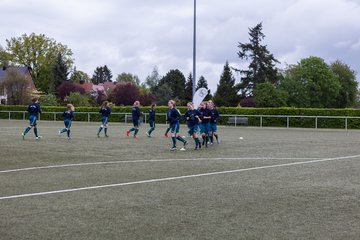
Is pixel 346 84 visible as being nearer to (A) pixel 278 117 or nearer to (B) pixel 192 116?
(A) pixel 278 117

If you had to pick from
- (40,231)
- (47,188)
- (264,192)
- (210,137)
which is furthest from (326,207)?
(210,137)

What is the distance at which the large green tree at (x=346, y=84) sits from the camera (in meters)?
93.8

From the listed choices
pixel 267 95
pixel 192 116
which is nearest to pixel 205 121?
pixel 192 116

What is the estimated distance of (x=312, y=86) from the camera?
282ft

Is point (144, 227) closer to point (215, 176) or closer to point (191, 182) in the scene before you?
point (191, 182)

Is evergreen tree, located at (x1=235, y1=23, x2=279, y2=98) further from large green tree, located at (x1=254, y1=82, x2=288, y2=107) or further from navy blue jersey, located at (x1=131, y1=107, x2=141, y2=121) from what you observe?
navy blue jersey, located at (x1=131, y1=107, x2=141, y2=121)

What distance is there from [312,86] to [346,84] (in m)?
13.8

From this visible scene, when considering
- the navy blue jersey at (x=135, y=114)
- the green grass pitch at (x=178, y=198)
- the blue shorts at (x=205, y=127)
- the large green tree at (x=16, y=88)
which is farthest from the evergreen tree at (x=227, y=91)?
the green grass pitch at (x=178, y=198)

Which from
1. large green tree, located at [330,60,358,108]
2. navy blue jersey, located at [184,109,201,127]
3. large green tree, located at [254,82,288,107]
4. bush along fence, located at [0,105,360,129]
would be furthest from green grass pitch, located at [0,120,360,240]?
large green tree, located at [330,60,358,108]

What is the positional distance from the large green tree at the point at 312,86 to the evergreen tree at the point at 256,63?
5651 millimetres

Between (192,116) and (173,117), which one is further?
(192,116)

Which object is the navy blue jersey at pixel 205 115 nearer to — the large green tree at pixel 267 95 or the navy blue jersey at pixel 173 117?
the navy blue jersey at pixel 173 117

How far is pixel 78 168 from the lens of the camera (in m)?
11.5

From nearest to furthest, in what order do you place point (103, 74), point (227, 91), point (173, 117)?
point (173, 117) < point (227, 91) < point (103, 74)
